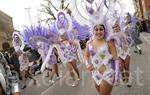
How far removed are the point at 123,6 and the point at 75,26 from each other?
7040 mm

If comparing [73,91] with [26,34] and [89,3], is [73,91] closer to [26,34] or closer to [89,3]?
[89,3]

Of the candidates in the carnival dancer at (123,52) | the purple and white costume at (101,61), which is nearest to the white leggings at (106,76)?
the purple and white costume at (101,61)

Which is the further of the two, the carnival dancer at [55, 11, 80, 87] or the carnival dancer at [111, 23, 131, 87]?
the carnival dancer at [55, 11, 80, 87]

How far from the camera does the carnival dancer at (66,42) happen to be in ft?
51.2

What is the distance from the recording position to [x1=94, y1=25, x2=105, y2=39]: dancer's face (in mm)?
9320

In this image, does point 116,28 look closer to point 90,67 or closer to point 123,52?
point 123,52

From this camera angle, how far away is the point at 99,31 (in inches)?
367

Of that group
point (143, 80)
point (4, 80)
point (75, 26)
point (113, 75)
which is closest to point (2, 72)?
point (4, 80)

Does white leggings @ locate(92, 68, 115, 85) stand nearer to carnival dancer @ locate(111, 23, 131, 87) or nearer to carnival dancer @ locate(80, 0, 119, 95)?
carnival dancer @ locate(80, 0, 119, 95)

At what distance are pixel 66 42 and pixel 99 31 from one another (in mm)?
6776

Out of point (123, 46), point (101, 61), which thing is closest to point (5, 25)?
point (123, 46)

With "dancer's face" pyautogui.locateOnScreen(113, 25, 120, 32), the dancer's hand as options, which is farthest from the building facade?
the dancer's hand

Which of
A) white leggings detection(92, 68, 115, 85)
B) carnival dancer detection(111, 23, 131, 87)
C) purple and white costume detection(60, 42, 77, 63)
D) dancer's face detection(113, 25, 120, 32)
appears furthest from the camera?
purple and white costume detection(60, 42, 77, 63)

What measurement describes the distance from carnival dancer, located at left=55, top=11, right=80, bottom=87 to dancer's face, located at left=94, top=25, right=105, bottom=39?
20.3 feet
